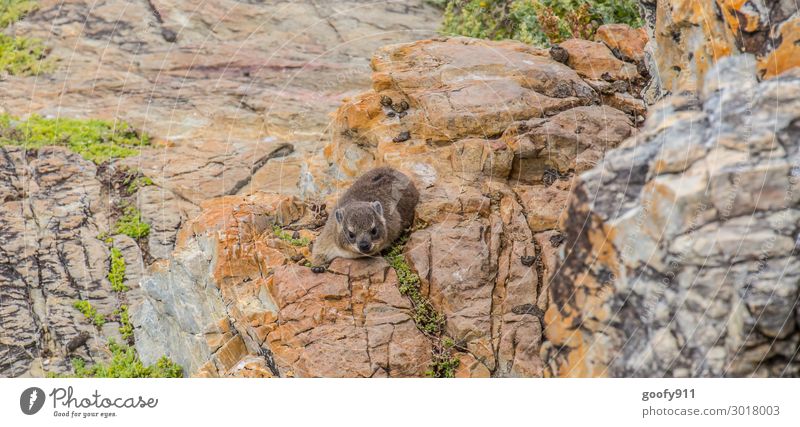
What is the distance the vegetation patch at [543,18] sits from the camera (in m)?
17.2

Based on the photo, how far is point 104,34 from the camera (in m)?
22.0

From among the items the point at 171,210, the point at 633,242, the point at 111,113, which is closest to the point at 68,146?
the point at 111,113

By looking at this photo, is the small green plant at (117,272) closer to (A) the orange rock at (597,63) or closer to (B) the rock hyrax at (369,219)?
(B) the rock hyrax at (369,219)

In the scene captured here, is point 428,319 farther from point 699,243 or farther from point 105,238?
point 105,238

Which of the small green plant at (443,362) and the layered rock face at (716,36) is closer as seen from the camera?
the layered rock face at (716,36)

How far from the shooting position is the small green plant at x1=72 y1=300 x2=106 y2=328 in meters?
13.8

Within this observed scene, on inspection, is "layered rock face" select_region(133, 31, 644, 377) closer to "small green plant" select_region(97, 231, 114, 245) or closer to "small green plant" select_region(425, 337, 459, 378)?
"small green plant" select_region(425, 337, 459, 378)

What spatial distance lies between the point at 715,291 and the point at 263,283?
6203 mm

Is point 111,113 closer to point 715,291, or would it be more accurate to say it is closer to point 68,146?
point 68,146

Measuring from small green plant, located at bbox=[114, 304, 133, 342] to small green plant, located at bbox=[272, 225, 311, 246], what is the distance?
3.29 meters

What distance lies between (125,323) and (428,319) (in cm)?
611

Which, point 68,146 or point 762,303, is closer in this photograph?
point 762,303
